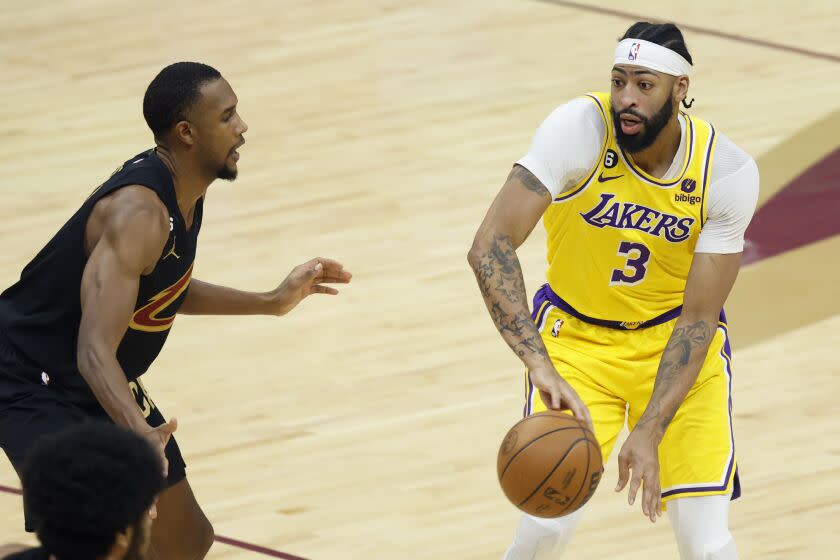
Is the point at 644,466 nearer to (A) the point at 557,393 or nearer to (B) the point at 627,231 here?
(A) the point at 557,393

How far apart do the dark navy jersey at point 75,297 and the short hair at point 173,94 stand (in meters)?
0.11

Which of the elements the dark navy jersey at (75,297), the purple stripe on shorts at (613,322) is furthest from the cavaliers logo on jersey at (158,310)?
the purple stripe on shorts at (613,322)

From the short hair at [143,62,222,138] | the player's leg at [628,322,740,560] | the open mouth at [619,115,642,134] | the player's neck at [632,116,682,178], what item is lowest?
the player's leg at [628,322,740,560]

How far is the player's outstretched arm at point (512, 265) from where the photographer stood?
478cm

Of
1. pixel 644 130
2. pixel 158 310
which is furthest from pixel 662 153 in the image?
pixel 158 310

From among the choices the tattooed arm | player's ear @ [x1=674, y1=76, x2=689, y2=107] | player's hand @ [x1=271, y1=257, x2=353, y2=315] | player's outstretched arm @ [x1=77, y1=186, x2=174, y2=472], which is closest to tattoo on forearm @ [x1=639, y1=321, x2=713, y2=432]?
the tattooed arm

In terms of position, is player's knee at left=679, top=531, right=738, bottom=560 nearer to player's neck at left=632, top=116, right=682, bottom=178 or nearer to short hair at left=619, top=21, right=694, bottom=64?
player's neck at left=632, top=116, right=682, bottom=178

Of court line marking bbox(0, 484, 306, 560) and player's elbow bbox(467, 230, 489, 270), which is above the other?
player's elbow bbox(467, 230, 489, 270)

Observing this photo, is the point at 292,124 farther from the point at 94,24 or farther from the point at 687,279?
the point at 687,279

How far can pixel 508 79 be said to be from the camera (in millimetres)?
10914

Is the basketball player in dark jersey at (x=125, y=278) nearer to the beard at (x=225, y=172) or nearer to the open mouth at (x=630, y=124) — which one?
the beard at (x=225, y=172)

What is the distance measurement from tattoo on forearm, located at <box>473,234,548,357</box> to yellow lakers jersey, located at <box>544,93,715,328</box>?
1.16ft

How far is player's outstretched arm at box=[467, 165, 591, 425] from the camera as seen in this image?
15.7ft

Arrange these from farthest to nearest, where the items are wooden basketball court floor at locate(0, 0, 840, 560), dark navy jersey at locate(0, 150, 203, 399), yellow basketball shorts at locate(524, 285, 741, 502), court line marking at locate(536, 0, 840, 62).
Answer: court line marking at locate(536, 0, 840, 62)
wooden basketball court floor at locate(0, 0, 840, 560)
yellow basketball shorts at locate(524, 285, 741, 502)
dark navy jersey at locate(0, 150, 203, 399)
